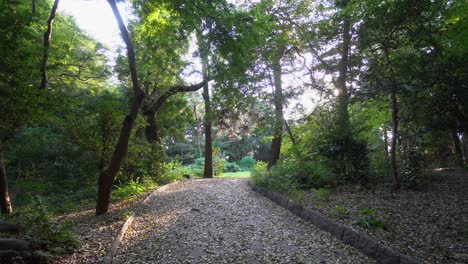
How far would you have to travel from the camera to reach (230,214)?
6.92m

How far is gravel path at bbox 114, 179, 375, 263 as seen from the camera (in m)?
4.29

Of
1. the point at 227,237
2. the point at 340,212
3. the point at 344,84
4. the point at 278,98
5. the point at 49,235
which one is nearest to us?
the point at 49,235

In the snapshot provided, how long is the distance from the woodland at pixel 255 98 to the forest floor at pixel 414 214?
0.35ft

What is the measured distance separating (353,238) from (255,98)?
A: 8.14 m

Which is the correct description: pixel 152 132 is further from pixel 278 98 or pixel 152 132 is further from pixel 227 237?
pixel 227 237

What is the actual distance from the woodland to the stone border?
403 mm

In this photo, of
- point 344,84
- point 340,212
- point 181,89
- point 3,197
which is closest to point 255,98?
point 181,89

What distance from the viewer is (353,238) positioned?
447 cm

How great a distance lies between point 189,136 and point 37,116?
31.7m

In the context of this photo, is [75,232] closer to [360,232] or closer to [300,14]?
[360,232]

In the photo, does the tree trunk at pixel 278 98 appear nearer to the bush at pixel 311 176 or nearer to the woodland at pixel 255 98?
the woodland at pixel 255 98

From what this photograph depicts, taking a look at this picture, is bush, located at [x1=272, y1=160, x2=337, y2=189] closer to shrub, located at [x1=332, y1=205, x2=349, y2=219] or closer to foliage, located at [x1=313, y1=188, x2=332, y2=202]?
foliage, located at [x1=313, y1=188, x2=332, y2=202]

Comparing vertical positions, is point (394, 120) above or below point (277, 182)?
above

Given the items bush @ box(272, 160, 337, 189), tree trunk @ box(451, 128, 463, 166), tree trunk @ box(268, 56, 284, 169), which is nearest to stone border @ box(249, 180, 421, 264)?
bush @ box(272, 160, 337, 189)
